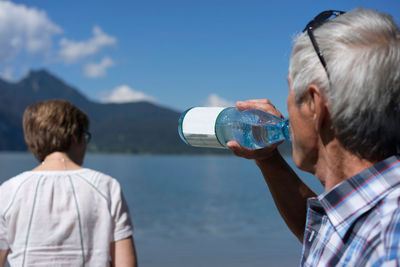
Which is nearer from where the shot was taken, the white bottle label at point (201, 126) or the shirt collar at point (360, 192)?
the shirt collar at point (360, 192)

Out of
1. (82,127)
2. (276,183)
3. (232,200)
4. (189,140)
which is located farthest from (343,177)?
(232,200)

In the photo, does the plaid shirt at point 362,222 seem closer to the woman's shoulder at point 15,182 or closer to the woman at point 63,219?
the woman at point 63,219

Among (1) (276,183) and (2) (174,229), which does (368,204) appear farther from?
(2) (174,229)

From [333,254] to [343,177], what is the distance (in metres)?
0.20

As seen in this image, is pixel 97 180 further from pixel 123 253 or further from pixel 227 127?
pixel 227 127

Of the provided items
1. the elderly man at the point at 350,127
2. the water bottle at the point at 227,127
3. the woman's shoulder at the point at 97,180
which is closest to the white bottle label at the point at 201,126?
the water bottle at the point at 227,127

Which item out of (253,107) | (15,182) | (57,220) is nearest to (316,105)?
(253,107)

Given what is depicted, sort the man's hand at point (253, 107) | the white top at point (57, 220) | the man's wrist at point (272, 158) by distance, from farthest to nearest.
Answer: the white top at point (57, 220), the man's wrist at point (272, 158), the man's hand at point (253, 107)

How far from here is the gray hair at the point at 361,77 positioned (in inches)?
43.1

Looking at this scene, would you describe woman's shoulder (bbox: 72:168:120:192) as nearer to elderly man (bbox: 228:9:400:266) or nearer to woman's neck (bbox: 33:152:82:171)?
woman's neck (bbox: 33:152:82:171)

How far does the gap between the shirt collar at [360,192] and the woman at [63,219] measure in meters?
1.72

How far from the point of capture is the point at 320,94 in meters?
1.18

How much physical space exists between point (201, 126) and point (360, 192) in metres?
0.89

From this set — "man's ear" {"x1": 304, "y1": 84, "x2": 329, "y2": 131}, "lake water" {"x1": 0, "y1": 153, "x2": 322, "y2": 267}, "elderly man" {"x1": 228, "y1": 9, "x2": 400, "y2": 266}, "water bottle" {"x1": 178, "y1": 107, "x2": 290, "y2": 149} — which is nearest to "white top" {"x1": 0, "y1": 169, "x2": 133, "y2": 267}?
"water bottle" {"x1": 178, "y1": 107, "x2": 290, "y2": 149}
